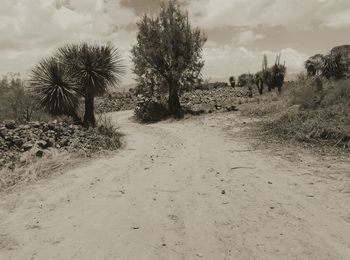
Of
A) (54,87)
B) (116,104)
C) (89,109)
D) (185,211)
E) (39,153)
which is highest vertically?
(54,87)

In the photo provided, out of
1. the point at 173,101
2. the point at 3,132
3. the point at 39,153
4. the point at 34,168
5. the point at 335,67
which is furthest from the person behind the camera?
the point at 173,101

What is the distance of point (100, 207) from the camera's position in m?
5.73

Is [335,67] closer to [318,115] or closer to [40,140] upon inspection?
[318,115]

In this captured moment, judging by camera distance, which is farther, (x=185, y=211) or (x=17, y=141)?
(x=17, y=141)

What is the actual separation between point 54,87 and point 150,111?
789 centimetres

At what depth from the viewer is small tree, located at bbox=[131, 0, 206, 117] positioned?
63.7 feet

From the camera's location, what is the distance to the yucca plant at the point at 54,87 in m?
12.6

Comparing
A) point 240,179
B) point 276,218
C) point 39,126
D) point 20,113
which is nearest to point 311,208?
point 276,218

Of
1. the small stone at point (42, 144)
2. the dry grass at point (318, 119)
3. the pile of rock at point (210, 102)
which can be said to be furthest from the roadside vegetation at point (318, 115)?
the small stone at point (42, 144)

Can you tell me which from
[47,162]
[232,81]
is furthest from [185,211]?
[232,81]

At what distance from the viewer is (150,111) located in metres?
20.0

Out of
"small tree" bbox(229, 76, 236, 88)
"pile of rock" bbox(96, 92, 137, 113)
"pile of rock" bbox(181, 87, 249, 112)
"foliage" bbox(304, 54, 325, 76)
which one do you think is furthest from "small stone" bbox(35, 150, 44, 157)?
"small tree" bbox(229, 76, 236, 88)

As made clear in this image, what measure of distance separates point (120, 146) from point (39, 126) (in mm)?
2388

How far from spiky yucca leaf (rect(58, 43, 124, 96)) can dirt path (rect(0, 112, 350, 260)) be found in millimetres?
5781
